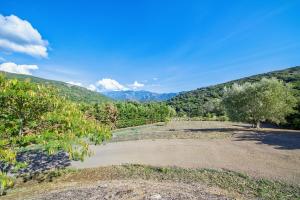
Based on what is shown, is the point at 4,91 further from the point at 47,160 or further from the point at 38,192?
the point at 47,160

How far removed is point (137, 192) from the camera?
8727 millimetres

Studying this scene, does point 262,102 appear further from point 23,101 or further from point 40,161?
point 23,101

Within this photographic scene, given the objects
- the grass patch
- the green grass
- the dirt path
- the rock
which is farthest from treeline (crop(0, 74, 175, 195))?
the dirt path

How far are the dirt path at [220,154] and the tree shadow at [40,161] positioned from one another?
3.31 ft

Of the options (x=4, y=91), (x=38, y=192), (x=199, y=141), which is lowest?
(x=38, y=192)

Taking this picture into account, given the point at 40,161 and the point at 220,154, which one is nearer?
the point at 220,154

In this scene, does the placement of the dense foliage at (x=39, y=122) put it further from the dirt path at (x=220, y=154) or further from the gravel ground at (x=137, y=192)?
the dirt path at (x=220, y=154)

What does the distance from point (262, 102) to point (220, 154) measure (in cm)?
1159

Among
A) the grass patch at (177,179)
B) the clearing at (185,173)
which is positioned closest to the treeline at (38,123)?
the clearing at (185,173)

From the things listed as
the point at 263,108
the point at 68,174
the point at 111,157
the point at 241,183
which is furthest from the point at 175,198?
the point at 263,108

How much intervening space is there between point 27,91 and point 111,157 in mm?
9123

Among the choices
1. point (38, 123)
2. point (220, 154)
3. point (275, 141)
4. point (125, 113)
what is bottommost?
point (220, 154)

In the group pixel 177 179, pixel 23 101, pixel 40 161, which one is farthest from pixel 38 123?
pixel 40 161

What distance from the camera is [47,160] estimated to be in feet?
50.4
